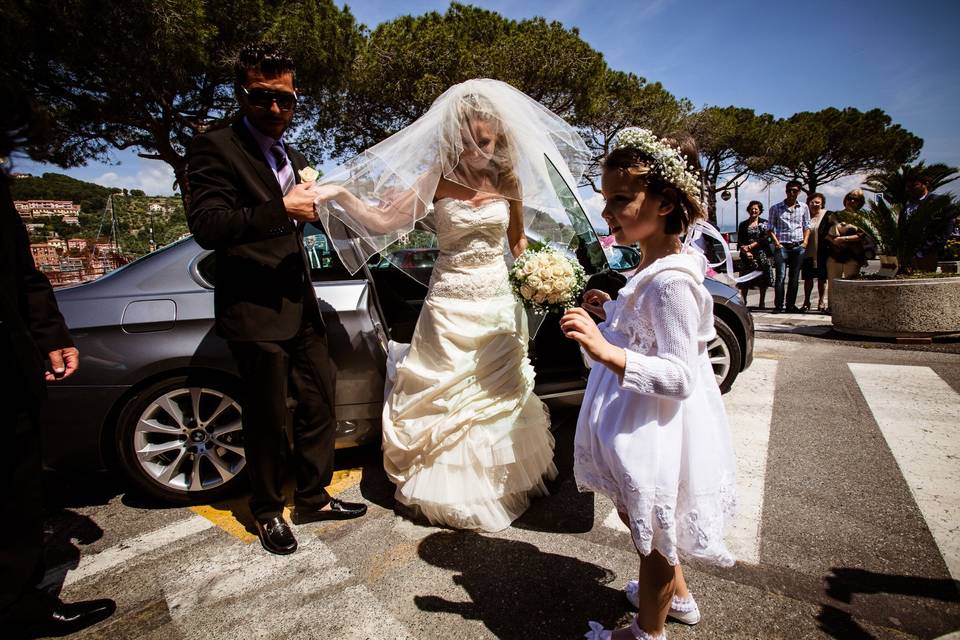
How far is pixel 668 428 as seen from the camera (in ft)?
4.74

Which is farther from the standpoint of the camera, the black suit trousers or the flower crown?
the black suit trousers

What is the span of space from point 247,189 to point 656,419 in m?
1.98

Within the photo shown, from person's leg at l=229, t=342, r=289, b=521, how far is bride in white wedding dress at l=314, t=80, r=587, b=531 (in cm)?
57

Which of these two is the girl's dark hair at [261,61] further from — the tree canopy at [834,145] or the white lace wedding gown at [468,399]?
the tree canopy at [834,145]

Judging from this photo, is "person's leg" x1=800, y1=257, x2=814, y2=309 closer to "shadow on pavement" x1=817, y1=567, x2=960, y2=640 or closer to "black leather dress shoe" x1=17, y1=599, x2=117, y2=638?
"shadow on pavement" x1=817, y1=567, x2=960, y2=640

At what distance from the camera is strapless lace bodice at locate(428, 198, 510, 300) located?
2.61 m

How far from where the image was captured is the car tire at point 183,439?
2.67 meters

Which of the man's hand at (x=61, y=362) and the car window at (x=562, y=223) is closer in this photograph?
the man's hand at (x=61, y=362)

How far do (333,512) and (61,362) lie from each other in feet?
4.60

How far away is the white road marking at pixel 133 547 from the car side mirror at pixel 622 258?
3.47m

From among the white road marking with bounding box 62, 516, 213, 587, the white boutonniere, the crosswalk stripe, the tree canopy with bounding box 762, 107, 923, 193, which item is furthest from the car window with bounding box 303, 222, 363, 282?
the tree canopy with bounding box 762, 107, 923, 193

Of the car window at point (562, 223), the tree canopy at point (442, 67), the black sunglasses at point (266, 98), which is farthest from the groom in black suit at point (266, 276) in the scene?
the tree canopy at point (442, 67)

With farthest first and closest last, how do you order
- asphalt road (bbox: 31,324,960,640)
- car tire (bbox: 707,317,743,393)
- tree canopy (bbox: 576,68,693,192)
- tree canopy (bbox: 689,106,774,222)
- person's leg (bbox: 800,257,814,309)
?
tree canopy (bbox: 689,106,774,222)
tree canopy (bbox: 576,68,693,192)
person's leg (bbox: 800,257,814,309)
car tire (bbox: 707,317,743,393)
asphalt road (bbox: 31,324,960,640)

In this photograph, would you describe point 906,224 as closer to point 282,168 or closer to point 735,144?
point 282,168
